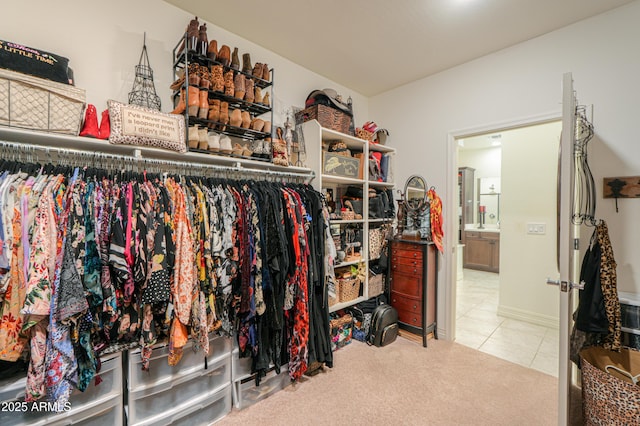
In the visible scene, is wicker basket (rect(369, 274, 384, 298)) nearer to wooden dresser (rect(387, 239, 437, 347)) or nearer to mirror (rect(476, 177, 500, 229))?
wooden dresser (rect(387, 239, 437, 347))

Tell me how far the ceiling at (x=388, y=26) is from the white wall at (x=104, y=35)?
0.19 m

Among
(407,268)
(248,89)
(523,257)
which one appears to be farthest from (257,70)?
(523,257)

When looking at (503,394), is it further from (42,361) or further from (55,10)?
(55,10)

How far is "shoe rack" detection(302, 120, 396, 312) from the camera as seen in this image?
250 cm

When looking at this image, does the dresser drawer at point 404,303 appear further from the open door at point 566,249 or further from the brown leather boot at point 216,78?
the brown leather boot at point 216,78

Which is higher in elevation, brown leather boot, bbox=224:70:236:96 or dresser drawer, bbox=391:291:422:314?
brown leather boot, bbox=224:70:236:96

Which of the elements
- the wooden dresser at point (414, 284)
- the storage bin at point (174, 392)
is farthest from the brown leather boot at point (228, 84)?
the wooden dresser at point (414, 284)

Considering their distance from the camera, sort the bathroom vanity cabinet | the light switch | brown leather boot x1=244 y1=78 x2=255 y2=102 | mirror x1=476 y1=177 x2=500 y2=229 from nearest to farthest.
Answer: brown leather boot x1=244 y1=78 x2=255 y2=102 < the light switch < the bathroom vanity cabinet < mirror x1=476 y1=177 x2=500 y2=229

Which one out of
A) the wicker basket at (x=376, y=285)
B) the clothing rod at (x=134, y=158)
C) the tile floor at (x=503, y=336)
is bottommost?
the tile floor at (x=503, y=336)

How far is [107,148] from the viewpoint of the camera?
1542mm

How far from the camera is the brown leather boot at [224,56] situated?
1.93 metres

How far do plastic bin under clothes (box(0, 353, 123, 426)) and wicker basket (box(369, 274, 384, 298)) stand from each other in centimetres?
219

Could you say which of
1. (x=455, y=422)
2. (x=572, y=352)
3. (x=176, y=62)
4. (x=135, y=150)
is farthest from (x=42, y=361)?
(x=572, y=352)

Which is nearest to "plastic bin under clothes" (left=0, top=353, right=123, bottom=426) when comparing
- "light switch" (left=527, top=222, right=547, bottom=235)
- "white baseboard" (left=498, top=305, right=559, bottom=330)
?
"white baseboard" (left=498, top=305, right=559, bottom=330)
